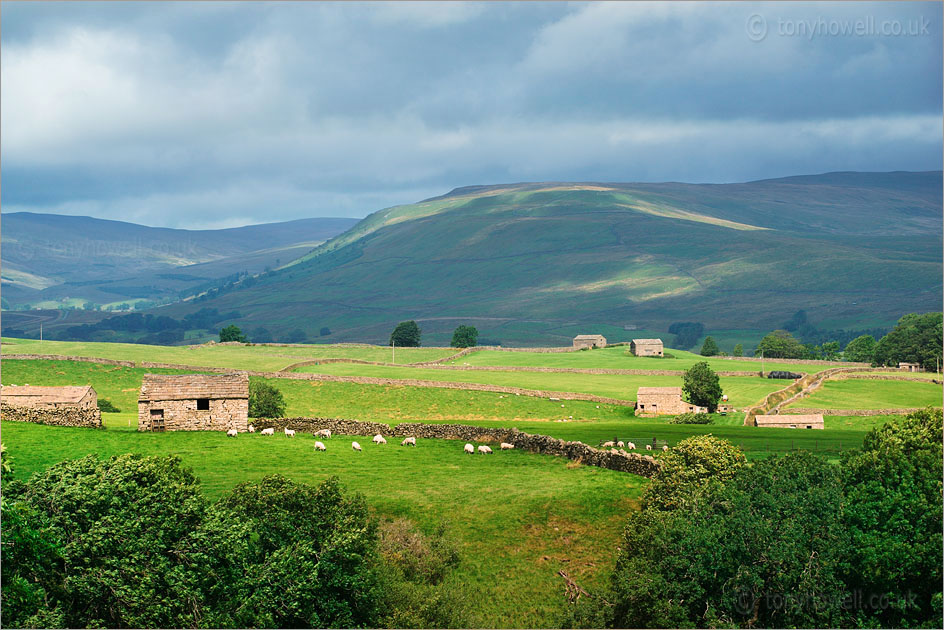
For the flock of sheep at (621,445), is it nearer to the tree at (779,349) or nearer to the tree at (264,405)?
the tree at (264,405)

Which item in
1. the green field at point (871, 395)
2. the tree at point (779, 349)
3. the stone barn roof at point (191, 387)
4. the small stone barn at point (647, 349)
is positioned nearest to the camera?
the stone barn roof at point (191, 387)

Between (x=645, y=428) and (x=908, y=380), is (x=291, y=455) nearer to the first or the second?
(x=645, y=428)

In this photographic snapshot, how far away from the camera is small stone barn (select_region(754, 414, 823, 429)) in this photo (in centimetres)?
6456

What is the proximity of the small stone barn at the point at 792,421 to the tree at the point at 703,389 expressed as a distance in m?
9.25

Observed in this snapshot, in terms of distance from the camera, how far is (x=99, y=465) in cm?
2650

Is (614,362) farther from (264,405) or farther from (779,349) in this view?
(264,405)

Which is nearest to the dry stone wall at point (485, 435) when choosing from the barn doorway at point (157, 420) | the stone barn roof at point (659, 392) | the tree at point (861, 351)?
the barn doorway at point (157, 420)

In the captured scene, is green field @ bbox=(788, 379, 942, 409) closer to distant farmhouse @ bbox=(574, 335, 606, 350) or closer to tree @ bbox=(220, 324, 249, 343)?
distant farmhouse @ bbox=(574, 335, 606, 350)

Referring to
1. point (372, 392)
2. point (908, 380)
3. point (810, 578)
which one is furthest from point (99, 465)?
point (908, 380)

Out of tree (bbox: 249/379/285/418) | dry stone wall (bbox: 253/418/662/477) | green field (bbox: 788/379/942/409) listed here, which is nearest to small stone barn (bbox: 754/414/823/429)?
green field (bbox: 788/379/942/409)

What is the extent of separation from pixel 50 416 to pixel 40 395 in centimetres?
350

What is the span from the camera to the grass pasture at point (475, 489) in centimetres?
3044

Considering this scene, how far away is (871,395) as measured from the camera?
86000mm

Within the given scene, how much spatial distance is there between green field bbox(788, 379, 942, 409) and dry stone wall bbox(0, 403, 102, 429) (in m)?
57.1
